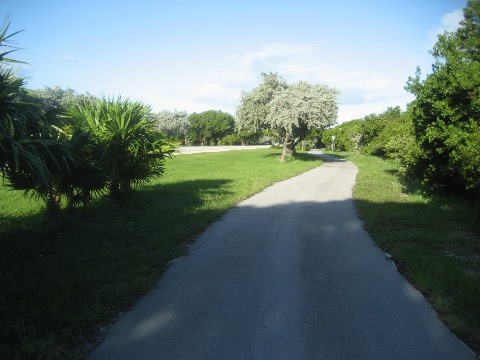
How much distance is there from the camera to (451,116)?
30.7ft

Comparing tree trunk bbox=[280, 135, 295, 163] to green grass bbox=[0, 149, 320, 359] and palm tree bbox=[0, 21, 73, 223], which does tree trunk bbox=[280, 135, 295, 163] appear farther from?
palm tree bbox=[0, 21, 73, 223]

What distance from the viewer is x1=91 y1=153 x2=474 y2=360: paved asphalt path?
346 centimetres

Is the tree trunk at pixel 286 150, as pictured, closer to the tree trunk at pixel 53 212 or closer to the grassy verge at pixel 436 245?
the grassy verge at pixel 436 245

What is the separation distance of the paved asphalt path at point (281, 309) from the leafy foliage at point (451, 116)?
11.5 ft

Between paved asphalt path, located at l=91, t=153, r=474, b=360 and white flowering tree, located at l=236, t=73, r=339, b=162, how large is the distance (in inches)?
811

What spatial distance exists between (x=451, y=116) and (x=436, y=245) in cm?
430

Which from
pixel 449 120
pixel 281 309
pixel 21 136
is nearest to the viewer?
pixel 281 309

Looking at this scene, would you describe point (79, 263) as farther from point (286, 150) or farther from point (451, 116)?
point (286, 150)

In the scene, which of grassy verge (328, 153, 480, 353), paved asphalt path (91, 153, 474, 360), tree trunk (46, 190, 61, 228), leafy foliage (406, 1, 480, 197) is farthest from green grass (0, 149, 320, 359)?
leafy foliage (406, 1, 480, 197)

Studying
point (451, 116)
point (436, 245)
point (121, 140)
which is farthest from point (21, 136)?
point (451, 116)

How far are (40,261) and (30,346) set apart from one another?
109 inches

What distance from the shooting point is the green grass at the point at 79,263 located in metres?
3.71

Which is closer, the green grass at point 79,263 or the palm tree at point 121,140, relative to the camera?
the green grass at point 79,263

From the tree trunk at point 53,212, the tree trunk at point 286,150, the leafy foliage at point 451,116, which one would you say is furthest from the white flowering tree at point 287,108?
the tree trunk at point 53,212
